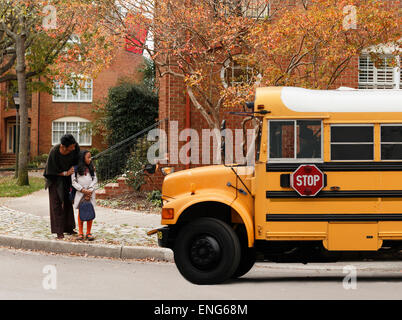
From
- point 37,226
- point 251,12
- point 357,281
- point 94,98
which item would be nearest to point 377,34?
point 251,12

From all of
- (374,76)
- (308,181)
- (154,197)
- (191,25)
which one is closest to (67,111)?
(154,197)

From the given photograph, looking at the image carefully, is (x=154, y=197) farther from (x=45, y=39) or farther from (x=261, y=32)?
(x=45, y=39)

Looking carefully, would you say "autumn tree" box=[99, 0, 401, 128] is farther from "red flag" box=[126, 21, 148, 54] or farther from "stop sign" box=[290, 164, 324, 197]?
"stop sign" box=[290, 164, 324, 197]

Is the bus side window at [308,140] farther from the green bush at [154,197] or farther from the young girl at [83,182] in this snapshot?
the green bush at [154,197]

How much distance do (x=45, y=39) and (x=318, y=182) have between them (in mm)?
20796

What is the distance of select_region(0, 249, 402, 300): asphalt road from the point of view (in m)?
6.39

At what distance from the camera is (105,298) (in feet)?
20.2

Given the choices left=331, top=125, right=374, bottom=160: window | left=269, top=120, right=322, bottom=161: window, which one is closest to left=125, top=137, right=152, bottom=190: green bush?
left=269, top=120, right=322, bottom=161: window

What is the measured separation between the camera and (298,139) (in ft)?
22.7

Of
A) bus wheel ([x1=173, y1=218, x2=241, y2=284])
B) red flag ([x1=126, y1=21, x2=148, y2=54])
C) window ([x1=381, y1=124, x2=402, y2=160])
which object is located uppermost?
red flag ([x1=126, y1=21, x2=148, y2=54])

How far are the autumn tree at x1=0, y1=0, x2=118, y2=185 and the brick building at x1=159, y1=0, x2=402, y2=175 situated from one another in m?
2.67

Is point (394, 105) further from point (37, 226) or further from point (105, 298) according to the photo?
point (37, 226)

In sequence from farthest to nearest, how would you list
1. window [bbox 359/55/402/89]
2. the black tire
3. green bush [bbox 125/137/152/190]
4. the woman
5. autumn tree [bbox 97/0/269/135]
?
1. window [bbox 359/55/402/89]
2. green bush [bbox 125/137/152/190]
3. autumn tree [bbox 97/0/269/135]
4. the woman
5. the black tire

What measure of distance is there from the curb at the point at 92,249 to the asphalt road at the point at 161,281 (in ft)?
0.86
